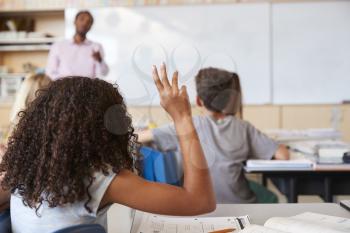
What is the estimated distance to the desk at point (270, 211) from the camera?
1180mm

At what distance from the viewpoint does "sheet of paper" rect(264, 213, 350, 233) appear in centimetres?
89

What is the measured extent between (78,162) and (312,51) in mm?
4284

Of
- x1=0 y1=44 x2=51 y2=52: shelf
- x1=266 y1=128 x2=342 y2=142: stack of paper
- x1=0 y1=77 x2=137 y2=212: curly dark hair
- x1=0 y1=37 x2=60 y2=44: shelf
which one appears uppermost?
x1=0 y1=37 x2=60 y2=44: shelf

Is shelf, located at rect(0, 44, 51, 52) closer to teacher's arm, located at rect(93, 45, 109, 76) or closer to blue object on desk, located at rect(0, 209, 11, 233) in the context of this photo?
teacher's arm, located at rect(93, 45, 109, 76)

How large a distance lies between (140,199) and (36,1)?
15.0 ft

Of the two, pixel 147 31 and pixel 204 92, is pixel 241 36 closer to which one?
pixel 147 31

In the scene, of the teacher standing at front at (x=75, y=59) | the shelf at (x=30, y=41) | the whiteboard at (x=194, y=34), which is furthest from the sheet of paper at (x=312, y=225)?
the shelf at (x=30, y=41)

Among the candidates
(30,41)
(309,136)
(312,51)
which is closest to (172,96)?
(309,136)

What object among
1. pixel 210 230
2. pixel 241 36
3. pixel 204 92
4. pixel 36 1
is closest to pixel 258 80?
pixel 241 36

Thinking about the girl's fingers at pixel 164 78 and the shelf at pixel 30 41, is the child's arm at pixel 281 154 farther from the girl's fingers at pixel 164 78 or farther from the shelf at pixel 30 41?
the shelf at pixel 30 41

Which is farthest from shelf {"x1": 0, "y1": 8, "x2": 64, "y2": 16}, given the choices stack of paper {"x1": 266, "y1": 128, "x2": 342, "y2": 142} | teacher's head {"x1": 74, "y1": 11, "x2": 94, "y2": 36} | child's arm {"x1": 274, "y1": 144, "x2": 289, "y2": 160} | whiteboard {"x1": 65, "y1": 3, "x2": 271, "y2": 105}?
child's arm {"x1": 274, "y1": 144, "x2": 289, "y2": 160}

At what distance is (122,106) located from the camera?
3.22 ft

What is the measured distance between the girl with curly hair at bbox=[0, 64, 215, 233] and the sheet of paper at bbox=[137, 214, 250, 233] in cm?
14

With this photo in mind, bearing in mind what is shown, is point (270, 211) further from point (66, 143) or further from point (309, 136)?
point (309, 136)
